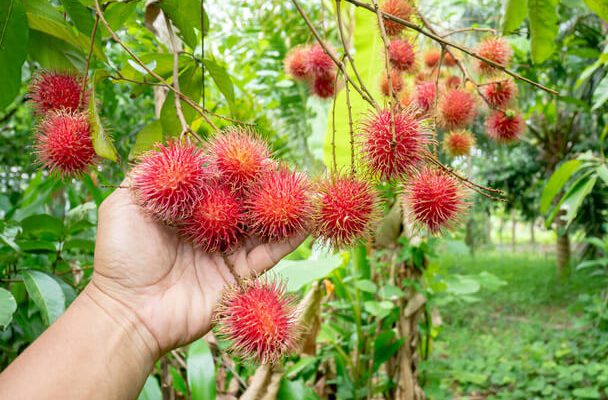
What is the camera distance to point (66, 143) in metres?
0.80

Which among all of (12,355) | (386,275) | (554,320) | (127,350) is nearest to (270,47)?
A: (386,275)

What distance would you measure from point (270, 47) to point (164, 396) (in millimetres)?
1901

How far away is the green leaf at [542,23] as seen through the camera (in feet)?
3.34

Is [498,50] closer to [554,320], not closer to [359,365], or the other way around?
[359,365]

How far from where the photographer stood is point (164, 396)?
1.20 metres

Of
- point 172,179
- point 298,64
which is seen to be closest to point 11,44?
point 172,179

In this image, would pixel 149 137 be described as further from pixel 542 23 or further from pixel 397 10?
pixel 542 23

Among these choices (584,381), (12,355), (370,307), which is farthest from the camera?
(584,381)

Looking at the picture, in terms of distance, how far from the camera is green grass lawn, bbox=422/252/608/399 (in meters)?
2.84

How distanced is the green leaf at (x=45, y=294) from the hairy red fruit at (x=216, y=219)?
351mm

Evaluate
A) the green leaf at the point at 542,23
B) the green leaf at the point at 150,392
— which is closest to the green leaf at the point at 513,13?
the green leaf at the point at 542,23

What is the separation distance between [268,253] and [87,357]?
1.04 feet

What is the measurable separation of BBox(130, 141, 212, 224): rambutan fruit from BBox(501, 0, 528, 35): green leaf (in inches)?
29.0

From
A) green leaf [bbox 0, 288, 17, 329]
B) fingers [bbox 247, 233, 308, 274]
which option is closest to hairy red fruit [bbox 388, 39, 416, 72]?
fingers [bbox 247, 233, 308, 274]
